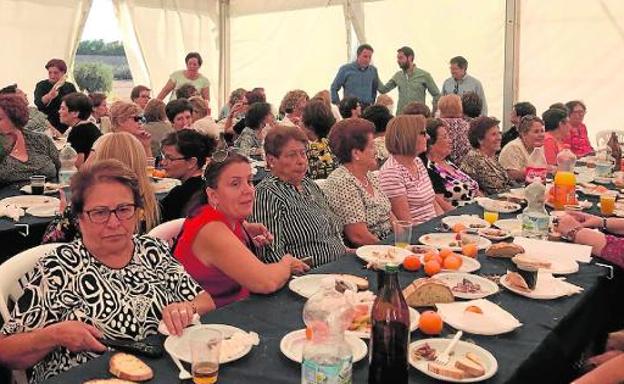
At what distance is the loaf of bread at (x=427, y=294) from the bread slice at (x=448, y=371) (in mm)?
471

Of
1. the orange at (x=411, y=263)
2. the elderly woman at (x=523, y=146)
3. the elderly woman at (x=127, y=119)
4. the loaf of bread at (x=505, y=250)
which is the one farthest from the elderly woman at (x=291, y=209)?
the elderly woman at (x=523, y=146)

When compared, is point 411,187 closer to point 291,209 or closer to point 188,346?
point 291,209

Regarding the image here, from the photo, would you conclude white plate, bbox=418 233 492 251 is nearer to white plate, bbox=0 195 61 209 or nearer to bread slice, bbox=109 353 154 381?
bread slice, bbox=109 353 154 381

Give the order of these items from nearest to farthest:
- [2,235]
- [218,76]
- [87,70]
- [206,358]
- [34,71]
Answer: [206,358]
[2,235]
[34,71]
[87,70]
[218,76]

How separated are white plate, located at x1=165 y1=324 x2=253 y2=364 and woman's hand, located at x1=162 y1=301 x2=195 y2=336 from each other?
0.02 meters

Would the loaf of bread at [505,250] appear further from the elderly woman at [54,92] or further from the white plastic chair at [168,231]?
the elderly woman at [54,92]

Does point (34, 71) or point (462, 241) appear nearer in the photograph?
point (462, 241)

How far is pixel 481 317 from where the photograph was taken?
6.54ft

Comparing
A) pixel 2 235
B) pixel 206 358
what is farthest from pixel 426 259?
pixel 2 235

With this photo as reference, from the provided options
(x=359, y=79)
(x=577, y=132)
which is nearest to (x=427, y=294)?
(x=577, y=132)

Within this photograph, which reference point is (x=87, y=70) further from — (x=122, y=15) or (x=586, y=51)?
(x=586, y=51)

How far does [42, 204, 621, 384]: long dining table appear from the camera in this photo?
163 centimetres

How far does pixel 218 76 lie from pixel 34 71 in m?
3.56

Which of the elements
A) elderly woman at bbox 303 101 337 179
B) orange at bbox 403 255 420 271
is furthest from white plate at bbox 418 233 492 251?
elderly woman at bbox 303 101 337 179
